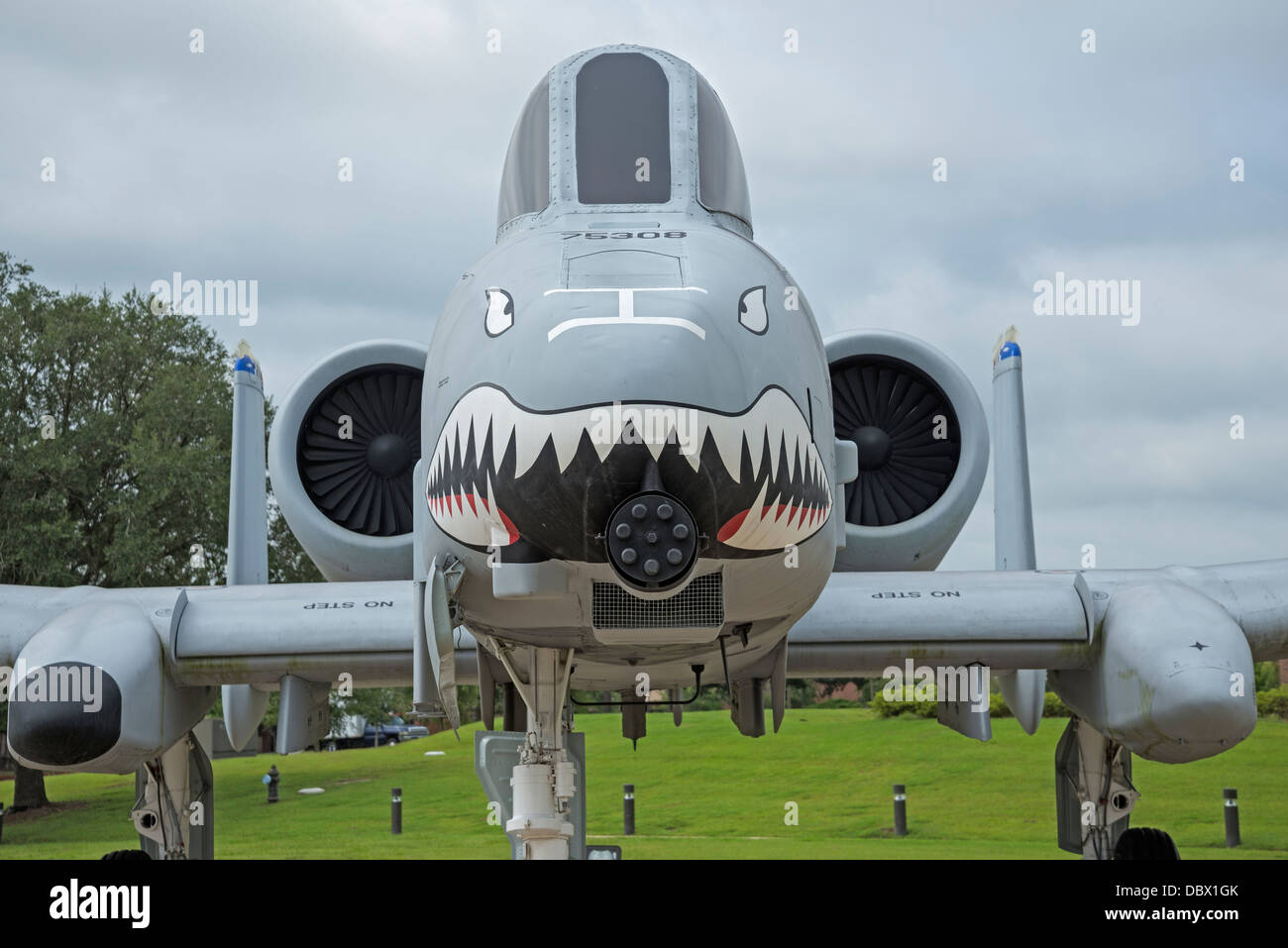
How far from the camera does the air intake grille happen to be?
178 inches

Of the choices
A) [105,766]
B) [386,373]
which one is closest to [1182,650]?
[386,373]

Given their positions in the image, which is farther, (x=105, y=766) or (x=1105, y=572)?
(x=1105, y=572)

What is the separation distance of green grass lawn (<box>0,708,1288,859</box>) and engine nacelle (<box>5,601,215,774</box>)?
674 centimetres

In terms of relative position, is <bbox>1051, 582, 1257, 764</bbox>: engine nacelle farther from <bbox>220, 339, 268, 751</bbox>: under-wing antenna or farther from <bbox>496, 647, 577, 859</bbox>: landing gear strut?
<bbox>220, 339, 268, 751</bbox>: under-wing antenna

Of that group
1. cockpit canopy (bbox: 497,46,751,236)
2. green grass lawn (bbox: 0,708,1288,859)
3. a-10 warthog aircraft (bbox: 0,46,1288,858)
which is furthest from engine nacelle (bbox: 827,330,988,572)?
green grass lawn (bbox: 0,708,1288,859)

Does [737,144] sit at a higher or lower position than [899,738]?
higher

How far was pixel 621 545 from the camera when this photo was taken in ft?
13.1

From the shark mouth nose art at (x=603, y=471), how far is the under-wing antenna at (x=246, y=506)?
4.67 meters

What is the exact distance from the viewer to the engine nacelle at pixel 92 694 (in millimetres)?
6273

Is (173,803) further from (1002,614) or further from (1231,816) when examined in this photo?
(1231,816)

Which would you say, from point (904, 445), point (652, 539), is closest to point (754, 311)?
point (652, 539)

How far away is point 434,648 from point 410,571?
3.20 meters

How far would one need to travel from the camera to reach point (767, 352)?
445cm

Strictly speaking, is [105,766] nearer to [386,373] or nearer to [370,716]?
[386,373]
